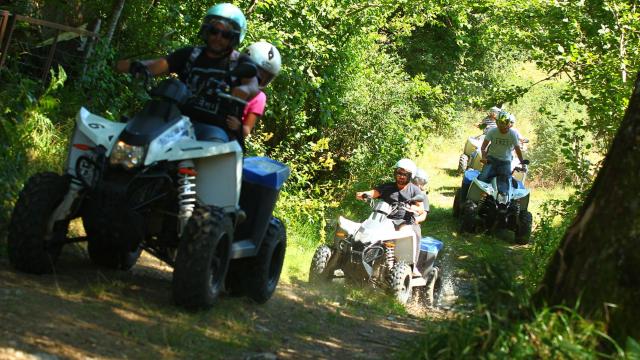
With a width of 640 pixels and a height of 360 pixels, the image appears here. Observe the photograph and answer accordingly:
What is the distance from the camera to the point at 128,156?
6.09m

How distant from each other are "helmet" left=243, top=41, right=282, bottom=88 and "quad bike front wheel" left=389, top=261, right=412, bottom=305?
404 cm

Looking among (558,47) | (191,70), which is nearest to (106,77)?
(191,70)

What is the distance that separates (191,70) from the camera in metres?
7.07

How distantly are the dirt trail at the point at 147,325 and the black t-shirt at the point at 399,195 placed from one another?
149 inches

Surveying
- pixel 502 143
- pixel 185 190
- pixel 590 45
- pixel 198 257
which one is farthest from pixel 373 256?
pixel 502 143

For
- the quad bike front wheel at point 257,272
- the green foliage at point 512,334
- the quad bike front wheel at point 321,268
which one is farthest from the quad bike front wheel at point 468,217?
the green foliage at point 512,334

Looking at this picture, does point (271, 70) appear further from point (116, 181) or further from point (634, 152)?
point (634, 152)

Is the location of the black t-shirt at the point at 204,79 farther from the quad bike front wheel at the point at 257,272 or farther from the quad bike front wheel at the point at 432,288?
the quad bike front wheel at the point at 432,288

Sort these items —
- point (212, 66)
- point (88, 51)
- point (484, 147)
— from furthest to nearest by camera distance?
point (484, 147) < point (88, 51) < point (212, 66)

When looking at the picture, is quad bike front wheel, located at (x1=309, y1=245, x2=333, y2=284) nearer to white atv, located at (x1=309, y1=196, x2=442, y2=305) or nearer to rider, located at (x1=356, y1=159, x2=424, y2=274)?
white atv, located at (x1=309, y1=196, x2=442, y2=305)

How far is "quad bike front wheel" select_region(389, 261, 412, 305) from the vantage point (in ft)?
36.0

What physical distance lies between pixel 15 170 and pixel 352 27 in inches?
334

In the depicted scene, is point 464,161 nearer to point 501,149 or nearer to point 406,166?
point 501,149

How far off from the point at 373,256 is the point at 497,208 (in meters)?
6.26
